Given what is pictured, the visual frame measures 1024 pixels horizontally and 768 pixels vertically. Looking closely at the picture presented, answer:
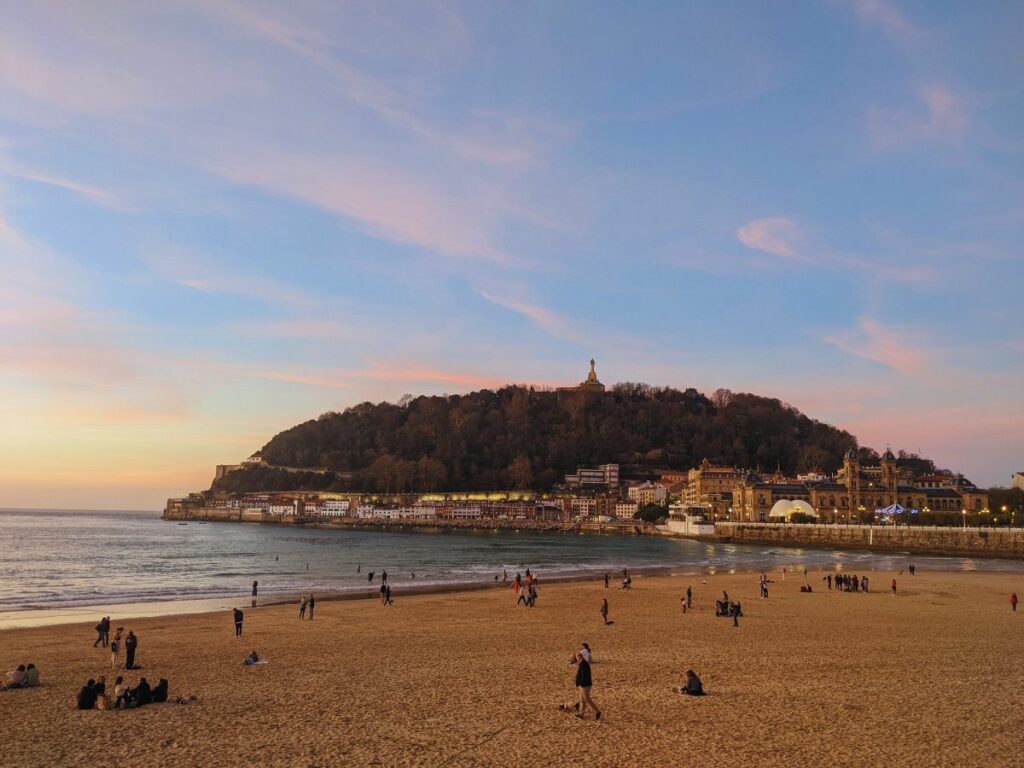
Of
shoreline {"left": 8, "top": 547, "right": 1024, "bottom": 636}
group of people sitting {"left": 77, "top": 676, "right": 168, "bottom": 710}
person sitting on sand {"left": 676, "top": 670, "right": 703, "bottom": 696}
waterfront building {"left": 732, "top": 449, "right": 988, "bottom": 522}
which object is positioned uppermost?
waterfront building {"left": 732, "top": 449, "right": 988, "bottom": 522}

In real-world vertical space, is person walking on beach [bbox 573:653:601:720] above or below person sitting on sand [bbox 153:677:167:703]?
above

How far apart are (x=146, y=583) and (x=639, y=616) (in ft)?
102

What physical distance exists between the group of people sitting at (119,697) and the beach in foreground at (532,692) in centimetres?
30

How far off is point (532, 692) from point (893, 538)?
83837mm

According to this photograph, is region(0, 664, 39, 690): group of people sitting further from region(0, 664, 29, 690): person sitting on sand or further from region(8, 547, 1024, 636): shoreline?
region(8, 547, 1024, 636): shoreline

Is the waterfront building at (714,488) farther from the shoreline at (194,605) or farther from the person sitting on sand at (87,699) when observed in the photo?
the person sitting on sand at (87,699)

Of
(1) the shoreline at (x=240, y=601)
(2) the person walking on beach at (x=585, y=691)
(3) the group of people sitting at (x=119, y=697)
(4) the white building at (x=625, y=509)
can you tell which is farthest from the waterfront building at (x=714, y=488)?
(3) the group of people sitting at (x=119, y=697)

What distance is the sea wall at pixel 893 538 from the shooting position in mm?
72450

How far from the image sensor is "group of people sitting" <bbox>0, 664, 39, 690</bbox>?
1501 cm

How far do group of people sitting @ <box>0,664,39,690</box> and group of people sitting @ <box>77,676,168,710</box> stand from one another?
2.49m

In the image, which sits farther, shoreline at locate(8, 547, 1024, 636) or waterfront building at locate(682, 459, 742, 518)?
waterfront building at locate(682, 459, 742, 518)

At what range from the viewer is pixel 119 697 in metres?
13.4

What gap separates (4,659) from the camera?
18.9 meters

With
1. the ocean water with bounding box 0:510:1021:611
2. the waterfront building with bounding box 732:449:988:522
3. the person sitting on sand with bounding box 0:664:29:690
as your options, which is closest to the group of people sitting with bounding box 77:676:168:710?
the person sitting on sand with bounding box 0:664:29:690
